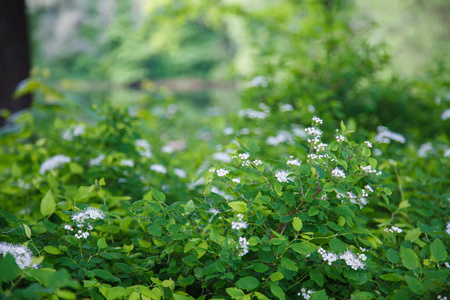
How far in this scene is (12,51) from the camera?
321 cm

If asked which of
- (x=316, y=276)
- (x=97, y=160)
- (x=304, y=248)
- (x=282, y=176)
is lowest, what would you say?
(x=97, y=160)

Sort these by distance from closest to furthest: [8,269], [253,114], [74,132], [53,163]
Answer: [8,269]
[53,163]
[74,132]
[253,114]

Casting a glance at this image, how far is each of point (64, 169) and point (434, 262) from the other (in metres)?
1.58

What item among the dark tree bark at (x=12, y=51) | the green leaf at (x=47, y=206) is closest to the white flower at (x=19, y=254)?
the green leaf at (x=47, y=206)

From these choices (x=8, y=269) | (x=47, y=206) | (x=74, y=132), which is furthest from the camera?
(x=74, y=132)

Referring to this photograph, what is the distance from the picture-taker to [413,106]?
9.81 ft

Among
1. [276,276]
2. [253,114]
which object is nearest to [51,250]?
[276,276]

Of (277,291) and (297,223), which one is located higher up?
(297,223)

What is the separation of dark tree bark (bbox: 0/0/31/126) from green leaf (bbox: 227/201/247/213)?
10.8 feet

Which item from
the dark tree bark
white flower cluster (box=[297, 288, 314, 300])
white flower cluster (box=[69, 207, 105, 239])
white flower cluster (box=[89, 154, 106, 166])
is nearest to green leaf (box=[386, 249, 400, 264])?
white flower cluster (box=[297, 288, 314, 300])

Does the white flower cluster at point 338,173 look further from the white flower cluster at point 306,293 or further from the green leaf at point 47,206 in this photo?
the green leaf at point 47,206

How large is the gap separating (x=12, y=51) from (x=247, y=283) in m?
3.57

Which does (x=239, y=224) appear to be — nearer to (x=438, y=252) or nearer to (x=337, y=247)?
(x=337, y=247)

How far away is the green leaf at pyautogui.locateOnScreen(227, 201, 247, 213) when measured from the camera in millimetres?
865
